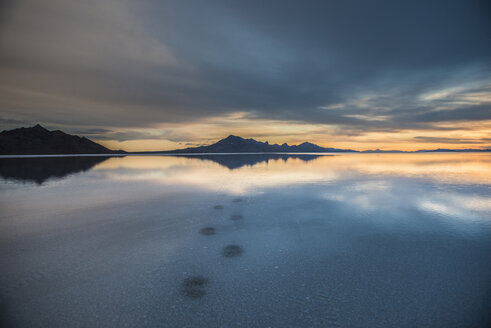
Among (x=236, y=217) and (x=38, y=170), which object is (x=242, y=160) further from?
(x=236, y=217)

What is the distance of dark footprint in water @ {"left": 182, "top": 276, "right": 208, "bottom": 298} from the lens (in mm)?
5503

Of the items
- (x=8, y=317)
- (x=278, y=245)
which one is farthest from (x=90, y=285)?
(x=278, y=245)

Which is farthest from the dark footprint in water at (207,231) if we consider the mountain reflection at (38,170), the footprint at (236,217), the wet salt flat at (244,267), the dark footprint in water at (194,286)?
the mountain reflection at (38,170)

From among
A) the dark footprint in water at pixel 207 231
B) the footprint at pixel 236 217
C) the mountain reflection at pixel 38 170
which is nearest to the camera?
the dark footprint in water at pixel 207 231

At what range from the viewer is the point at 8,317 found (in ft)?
15.4

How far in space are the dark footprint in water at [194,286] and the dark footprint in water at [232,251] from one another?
1.53 meters

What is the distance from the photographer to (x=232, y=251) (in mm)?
7852

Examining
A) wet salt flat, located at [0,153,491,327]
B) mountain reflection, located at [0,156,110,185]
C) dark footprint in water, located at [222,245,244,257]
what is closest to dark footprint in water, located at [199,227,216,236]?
wet salt flat, located at [0,153,491,327]

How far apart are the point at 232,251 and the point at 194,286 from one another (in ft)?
7.32

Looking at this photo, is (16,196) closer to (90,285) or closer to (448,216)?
(90,285)

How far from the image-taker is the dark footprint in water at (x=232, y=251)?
761cm

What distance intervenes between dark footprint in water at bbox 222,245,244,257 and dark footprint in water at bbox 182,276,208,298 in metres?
1.53

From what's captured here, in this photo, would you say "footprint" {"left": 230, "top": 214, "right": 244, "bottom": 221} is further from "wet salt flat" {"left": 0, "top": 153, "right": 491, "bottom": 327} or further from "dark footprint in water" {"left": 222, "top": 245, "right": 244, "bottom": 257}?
"dark footprint in water" {"left": 222, "top": 245, "right": 244, "bottom": 257}

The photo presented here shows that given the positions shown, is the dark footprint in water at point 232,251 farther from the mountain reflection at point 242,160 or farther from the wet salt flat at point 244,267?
the mountain reflection at point 242,160
